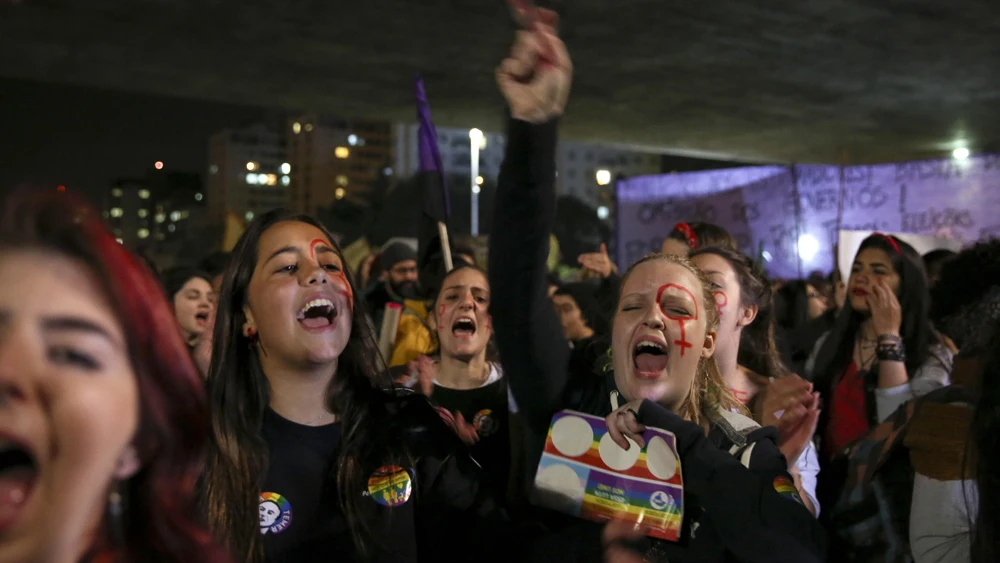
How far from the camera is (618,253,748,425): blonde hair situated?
90.9 inches

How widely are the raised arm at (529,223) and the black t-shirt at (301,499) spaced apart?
1.79 ft

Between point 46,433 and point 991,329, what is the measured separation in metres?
1.88

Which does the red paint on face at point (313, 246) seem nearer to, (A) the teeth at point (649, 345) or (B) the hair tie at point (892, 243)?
(A) the teeth at point (649, 345)

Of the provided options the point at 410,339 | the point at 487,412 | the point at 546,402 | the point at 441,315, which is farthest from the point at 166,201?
the point at 546,402

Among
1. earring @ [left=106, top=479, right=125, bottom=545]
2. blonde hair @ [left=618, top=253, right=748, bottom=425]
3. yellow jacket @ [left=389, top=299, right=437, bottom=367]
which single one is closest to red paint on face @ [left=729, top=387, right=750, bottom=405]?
blonde hair @ [left=618, top=253, right=748, bottom=425]

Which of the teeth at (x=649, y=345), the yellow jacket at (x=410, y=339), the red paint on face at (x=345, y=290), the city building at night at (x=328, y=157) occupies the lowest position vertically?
the yellow jacket at (x=410, y=339)

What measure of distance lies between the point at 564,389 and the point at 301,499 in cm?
70

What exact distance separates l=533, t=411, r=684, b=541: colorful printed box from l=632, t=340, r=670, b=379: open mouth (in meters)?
0.25

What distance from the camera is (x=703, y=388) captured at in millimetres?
2428

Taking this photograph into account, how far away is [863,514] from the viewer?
215 centimetres

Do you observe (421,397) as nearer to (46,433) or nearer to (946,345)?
(46,433)

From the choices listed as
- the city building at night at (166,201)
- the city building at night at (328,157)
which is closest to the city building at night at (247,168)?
the city building at night at (328,157)

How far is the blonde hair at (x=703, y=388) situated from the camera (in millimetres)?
2309

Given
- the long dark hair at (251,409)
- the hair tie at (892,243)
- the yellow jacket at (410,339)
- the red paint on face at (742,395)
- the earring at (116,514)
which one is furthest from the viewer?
the yellow jacket at (410,339)
